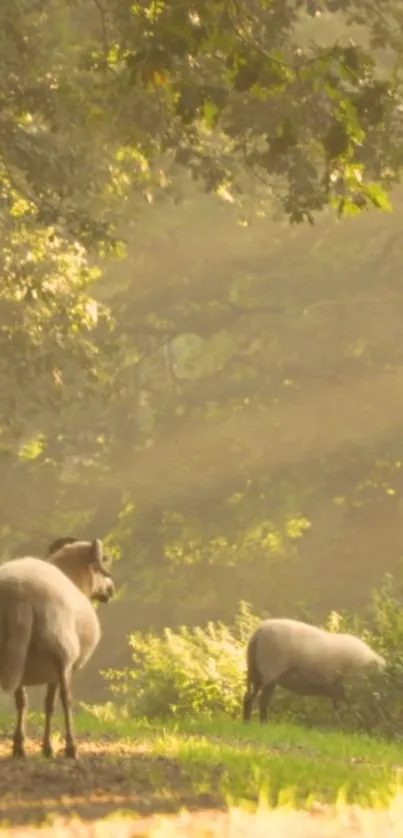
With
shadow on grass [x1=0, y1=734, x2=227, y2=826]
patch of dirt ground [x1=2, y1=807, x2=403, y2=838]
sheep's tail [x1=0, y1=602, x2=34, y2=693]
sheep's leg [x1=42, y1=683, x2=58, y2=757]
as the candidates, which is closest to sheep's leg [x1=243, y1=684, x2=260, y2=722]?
sheep's leg [x1=42, y1=683, x2=58, y2=757]

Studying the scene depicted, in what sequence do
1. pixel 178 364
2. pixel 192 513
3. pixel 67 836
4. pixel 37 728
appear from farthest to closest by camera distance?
1. pixel 178 364
2. pixel 192 513
3. pixel 37 728
4. pixel 67 836

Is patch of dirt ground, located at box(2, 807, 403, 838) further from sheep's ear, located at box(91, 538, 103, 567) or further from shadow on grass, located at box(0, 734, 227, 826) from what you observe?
sheep's ear, located at box(91, 538, 103, 567)

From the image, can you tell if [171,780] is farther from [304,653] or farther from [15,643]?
[304,653]

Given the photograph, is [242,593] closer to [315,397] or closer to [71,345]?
[315,397]

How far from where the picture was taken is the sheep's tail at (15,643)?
8617 millimetres

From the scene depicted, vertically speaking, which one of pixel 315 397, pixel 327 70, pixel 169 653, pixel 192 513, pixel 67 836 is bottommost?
pixel 67 836

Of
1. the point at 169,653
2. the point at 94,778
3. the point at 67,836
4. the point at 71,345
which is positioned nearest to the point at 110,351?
the point at 71,345

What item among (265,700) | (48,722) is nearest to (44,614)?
(48,722)

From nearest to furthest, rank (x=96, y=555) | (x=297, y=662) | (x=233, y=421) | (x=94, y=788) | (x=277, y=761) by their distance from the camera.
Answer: (x=94, y=788) < (x=277, y=761) < (x=96, y=555) < (x=297, y=662) < (x=233, y=421)

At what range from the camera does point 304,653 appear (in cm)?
1608

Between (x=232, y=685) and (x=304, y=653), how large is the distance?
8.21ft

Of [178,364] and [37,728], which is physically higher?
[178,364]

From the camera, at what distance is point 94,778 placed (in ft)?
25.1

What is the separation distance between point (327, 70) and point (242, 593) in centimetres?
3368
